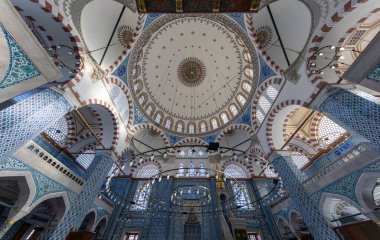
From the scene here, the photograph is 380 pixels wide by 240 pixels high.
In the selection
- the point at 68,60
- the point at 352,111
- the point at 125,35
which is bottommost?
the point at 352,111

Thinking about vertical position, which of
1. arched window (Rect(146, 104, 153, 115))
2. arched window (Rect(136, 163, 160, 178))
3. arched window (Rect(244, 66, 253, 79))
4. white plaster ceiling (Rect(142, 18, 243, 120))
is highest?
white plaster ceiling (Rect(142, 18, 243, 120))

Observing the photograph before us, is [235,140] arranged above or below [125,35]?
below

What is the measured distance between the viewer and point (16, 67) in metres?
4.14

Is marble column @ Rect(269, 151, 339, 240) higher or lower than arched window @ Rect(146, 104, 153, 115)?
lower

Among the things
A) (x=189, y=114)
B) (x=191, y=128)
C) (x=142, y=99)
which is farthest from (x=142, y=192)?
(x=189, y=114)

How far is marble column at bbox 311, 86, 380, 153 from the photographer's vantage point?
468 centimetres

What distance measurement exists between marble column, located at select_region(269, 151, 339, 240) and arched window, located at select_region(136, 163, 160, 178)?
26.7 feet

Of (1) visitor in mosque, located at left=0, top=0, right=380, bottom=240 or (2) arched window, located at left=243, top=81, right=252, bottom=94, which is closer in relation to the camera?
(1) visitor in mosque, located at left=0, top=0, right=380, bottom=240

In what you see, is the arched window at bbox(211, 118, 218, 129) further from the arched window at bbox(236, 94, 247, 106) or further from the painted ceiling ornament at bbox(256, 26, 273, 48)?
the painted ceiling ornament at bbox(256, 26, 273, 48)

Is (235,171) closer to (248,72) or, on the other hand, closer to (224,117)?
(224,117)

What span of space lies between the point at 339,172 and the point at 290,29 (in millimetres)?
6048

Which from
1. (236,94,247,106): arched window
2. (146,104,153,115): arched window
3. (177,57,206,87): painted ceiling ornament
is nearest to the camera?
(236,94,247,106): arched window

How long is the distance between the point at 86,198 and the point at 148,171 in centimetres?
578

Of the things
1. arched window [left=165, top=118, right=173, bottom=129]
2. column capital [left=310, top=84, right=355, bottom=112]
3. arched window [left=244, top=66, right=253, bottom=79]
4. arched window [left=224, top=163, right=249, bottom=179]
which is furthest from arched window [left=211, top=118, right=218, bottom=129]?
column capital [left=310, top=84, right=355, bottom=112]
